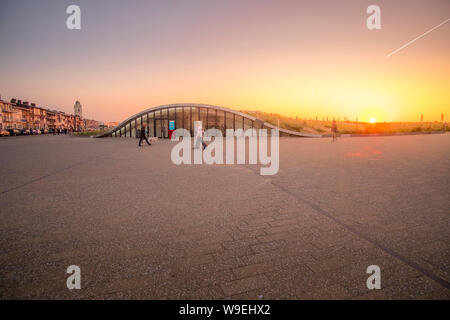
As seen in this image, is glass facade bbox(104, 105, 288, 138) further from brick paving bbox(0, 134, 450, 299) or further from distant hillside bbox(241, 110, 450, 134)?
brick paving bbox(0, 134, 450, 299)

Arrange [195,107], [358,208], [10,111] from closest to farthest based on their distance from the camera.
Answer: [358,208] → [195,107] → [10,111]

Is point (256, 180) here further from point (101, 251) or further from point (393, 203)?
point (101, 251)

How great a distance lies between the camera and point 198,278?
2.24 m

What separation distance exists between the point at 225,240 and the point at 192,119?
33.4 meters

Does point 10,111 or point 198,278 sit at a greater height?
point 10,111

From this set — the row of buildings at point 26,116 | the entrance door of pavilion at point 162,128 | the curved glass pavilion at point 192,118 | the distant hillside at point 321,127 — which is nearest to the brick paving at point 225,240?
the entrance door of pavilion at point 162,128

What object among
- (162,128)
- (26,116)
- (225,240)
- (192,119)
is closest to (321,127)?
(192,119)

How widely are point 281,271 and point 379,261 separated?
3.70 ft

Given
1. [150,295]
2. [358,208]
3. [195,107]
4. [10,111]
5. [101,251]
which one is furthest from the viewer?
[10,111]

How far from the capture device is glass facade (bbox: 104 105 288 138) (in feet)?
114

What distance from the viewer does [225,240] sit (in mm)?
3016

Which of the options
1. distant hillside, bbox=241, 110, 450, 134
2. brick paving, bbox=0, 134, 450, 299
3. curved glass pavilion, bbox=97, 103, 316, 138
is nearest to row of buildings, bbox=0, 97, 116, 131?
curved glass pavilion, bbox=97, 103, 316, 138

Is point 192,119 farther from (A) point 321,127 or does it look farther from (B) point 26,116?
(B) point 26,116

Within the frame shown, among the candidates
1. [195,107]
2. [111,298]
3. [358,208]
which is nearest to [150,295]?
[111,298]
